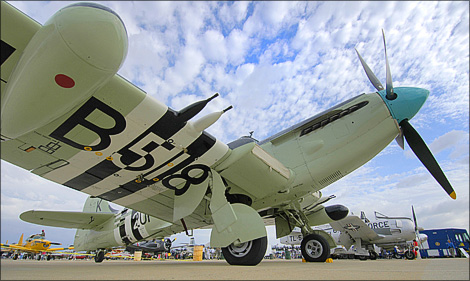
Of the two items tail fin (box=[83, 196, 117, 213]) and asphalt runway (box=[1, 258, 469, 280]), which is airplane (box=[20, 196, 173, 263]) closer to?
tail fin (box=[83, 196, 117, 213])

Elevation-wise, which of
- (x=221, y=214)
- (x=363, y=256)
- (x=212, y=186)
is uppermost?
(x=212, y=186)

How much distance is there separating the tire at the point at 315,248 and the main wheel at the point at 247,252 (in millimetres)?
3100

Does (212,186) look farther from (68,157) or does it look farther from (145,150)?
(68,157)

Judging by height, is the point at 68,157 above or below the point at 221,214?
above

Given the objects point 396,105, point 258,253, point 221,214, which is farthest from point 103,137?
point 396,105

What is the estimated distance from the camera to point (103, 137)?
15.8 feet

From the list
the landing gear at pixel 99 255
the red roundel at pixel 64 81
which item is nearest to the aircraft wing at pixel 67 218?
the landing gear at pixel 99 255

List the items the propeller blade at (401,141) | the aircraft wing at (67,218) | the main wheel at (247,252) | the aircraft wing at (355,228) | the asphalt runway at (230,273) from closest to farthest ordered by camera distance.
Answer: the asphalt runway at (230,273) < the main wheel at (247,252) < the propeller blade at (401,141) < the aircraft wing at (67,218) < the aircraft wing at (355,228)

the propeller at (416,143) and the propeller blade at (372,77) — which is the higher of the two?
the propeller blade at (372,77)

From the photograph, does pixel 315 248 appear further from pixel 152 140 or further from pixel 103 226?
pixel 103 226

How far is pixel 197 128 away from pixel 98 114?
1.79 metres

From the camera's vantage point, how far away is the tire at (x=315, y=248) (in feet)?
24.6

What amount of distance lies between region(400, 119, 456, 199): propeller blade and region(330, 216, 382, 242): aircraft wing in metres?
11.6

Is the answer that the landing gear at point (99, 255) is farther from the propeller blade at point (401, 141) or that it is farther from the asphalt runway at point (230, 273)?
the propeller blade at point (401, 141)
